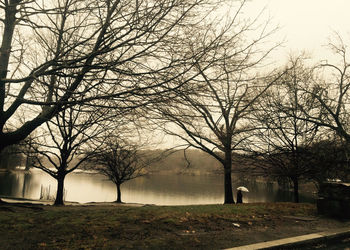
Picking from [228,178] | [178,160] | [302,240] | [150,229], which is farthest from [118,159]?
[178,160]

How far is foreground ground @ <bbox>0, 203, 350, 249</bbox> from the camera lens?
426cm

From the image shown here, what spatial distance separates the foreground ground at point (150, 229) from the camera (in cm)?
426

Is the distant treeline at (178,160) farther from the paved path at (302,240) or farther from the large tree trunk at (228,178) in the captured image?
the paved path at (302,240)

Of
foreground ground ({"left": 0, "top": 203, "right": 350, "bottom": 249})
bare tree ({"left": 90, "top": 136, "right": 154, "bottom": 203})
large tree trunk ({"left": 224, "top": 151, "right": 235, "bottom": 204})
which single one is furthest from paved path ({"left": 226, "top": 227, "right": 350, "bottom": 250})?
bare tree ({"left": 90, "top": 136, "right": 154, "bottom": 203})

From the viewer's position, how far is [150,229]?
5.07 m

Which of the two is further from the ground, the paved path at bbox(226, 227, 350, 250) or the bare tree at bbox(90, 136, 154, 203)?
the bare tree at bbox(90, 136, 154, 203)

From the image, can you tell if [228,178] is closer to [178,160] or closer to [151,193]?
[151,193]

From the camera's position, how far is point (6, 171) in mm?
60000

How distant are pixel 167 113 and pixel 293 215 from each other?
4860mm

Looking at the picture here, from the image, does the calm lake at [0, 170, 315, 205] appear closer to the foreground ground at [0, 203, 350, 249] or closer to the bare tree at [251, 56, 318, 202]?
the bare tree at [251, 56, 318, 202]

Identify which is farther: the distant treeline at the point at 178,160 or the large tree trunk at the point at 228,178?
the distant treeline at the point at 178,160

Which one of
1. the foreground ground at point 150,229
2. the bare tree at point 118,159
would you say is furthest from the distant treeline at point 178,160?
the foreground ground at point 150,229

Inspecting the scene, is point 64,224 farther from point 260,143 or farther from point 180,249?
point 260,143

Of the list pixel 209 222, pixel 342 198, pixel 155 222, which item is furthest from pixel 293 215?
pixel 155 222
